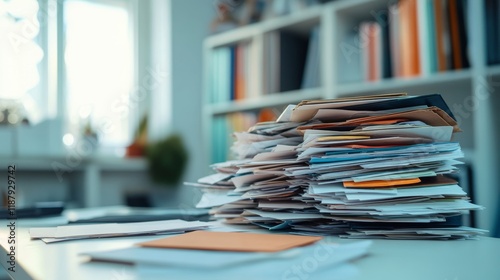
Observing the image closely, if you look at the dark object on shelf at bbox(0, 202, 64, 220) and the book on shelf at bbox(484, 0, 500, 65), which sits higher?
the book on shelf at bbox(484, 0, 500, 65)

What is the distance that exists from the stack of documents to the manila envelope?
121mm

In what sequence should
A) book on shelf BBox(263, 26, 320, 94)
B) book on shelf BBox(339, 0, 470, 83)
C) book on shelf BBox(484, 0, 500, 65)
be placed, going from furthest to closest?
book on shelf BBox(263, 26, 320, 94)
book on shelf BBox(339, 0, 470, 83)
book on shelf BBox(484, 0, 500, 65)

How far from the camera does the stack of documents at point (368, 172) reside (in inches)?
25.3

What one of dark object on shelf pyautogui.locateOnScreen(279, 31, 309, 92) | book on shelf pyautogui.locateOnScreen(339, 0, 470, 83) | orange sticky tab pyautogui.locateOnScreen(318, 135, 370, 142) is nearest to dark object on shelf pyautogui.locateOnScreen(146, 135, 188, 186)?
dark object on shelf pyautogui.locateOnScreen(279, 31, 309, 92)

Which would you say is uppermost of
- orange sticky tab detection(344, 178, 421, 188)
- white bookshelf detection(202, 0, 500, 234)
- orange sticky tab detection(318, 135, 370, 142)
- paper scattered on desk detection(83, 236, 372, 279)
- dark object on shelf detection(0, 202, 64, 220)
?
white bookshelf detection(202, 0, 500, 234)

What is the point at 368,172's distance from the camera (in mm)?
659

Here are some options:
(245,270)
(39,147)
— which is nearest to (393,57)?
(245,270)

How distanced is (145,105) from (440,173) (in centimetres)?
269

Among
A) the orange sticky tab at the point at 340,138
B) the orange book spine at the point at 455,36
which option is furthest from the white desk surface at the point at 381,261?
the orange book spine at the point at 455,36

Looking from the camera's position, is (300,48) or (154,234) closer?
(154,234)

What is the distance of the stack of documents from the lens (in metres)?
0.64

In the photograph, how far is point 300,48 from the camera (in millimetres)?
2396

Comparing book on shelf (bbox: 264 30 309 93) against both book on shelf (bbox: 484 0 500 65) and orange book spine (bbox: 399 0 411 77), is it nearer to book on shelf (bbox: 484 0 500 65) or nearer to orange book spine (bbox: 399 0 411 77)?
orange book spine (bbox: 399 0 411 77)

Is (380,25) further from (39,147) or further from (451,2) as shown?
(39,147)
